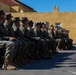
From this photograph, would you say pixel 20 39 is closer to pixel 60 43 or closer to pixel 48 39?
pixel 48 39

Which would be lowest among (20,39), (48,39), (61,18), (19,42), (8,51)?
(8,51)

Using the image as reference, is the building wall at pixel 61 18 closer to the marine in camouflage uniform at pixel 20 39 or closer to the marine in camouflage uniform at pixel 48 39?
the marine in camouflage uniform at pixel 48 39

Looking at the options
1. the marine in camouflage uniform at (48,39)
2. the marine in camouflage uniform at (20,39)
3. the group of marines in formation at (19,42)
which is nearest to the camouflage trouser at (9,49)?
the group of marines in formation at (19,42)

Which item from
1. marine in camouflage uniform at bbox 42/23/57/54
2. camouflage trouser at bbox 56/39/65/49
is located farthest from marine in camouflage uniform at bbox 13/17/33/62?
camouflage trouser at bbox 56/39/65/49

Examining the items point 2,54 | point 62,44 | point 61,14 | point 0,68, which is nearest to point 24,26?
point 2,54

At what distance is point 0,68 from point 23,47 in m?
2.20

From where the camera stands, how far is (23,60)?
44.6ft

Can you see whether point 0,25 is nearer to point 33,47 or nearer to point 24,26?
point 24,26

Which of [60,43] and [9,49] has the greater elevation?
[60,43]

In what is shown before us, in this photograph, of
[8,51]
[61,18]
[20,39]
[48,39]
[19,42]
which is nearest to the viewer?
[8,51]

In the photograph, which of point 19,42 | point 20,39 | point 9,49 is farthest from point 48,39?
point 9,49

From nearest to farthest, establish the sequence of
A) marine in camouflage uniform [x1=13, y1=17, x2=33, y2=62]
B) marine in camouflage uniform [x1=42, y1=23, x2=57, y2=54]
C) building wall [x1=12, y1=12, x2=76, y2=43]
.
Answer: marine in camouflage uniform [x1=13, y1=17, x2=33, y2=62], marine in camouflage uniform [x1=42, y1=23, x2=57, y2=54], building wall [x1=12, y1=12, x2=76, y2=43]

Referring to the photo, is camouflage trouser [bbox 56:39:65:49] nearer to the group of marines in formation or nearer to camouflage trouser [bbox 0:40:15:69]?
the group of marines in formation

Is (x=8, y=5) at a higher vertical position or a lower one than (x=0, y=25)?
higher
